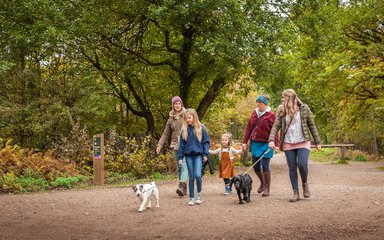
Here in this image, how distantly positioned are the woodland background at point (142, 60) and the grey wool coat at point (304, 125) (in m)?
6.42

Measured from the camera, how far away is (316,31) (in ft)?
62.2

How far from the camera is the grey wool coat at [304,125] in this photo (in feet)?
28.8

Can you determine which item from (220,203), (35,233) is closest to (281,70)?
(220,203)

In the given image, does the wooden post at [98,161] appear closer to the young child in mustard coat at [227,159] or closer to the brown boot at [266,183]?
the young child in mustard coat at [227,159]

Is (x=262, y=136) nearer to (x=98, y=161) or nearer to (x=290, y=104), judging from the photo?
(x=290, y=104)

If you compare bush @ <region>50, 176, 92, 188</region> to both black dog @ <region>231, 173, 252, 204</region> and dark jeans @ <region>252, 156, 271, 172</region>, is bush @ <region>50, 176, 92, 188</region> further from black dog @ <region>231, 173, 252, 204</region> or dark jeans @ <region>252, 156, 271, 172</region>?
black dog @ <region>231, 173, 252, 204</region>

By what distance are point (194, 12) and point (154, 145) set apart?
5762 millimetres

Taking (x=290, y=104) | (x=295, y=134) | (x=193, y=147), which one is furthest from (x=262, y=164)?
(x=193, y=147)

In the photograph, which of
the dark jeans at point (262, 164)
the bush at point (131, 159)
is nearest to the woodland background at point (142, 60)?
the bush at point (131, 159)

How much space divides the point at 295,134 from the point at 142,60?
12.1 m

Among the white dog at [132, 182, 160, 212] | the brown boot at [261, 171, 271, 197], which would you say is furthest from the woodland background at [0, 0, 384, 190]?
the brown boot at [261, 171, 271, 197]

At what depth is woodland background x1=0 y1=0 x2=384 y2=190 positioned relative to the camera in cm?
1573

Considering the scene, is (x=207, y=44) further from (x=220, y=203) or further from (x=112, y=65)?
(x=220, y=203)

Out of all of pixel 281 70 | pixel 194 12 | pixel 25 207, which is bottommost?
pixel 25 207
